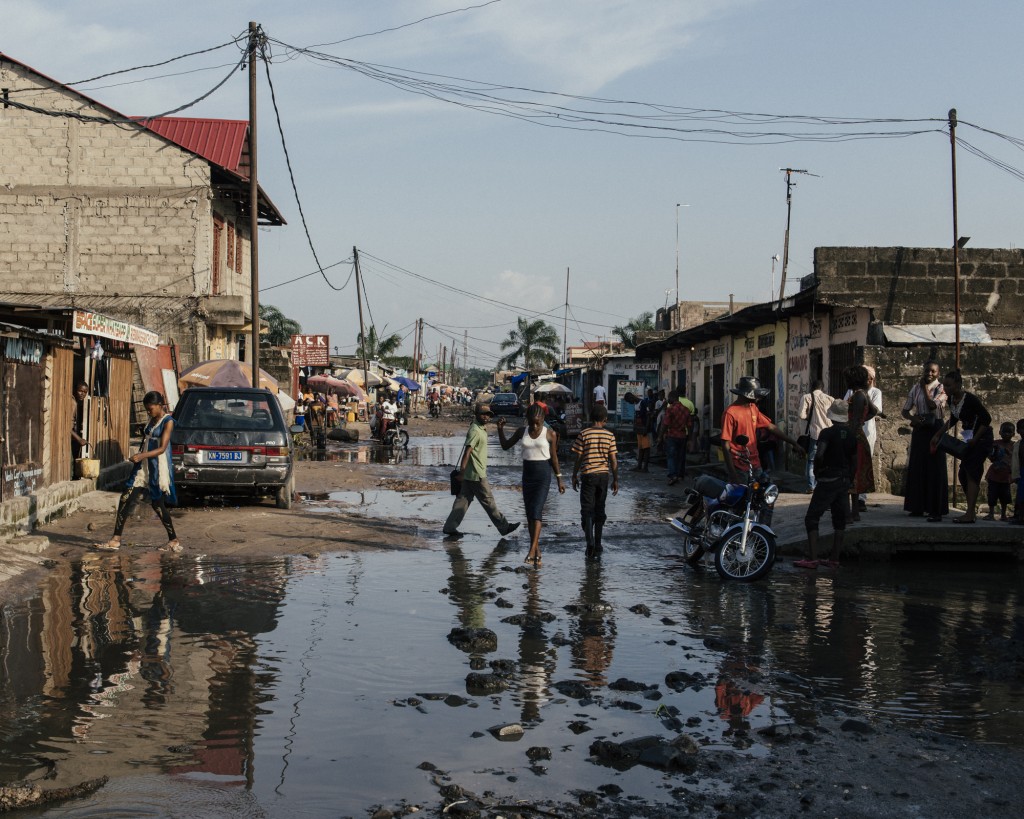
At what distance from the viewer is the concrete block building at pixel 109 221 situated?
2884 centimetres

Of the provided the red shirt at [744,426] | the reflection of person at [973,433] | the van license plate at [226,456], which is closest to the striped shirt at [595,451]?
the red shirt at [744,426]

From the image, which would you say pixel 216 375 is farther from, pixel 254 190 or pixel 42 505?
pixel 42 505

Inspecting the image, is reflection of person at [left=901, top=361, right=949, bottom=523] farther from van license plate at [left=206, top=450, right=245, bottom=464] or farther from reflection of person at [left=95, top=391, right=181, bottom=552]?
van license plate at [left=206, top=450, right=245, bottom=464]

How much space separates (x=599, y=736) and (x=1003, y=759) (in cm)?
186

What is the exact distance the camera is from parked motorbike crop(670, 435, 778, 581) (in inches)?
398

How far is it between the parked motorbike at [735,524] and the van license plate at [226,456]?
6.64 m

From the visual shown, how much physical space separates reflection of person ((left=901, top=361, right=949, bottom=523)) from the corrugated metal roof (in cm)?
2309

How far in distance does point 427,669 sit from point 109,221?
84.1ft

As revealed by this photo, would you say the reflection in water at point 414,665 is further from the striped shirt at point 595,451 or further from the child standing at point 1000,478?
the child standing at point 1000,478

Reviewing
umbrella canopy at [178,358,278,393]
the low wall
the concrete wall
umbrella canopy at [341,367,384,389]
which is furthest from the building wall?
umbrella canopy at [341,367,384,389]

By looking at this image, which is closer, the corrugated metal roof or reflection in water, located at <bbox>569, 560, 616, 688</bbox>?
reflection in water, located at <bbox>569, 560, 616, 688</bbox>

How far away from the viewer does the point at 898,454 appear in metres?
16.8

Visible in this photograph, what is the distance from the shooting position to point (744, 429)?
10680mm

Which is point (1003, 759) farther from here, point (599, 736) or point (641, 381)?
point (641, 381)
